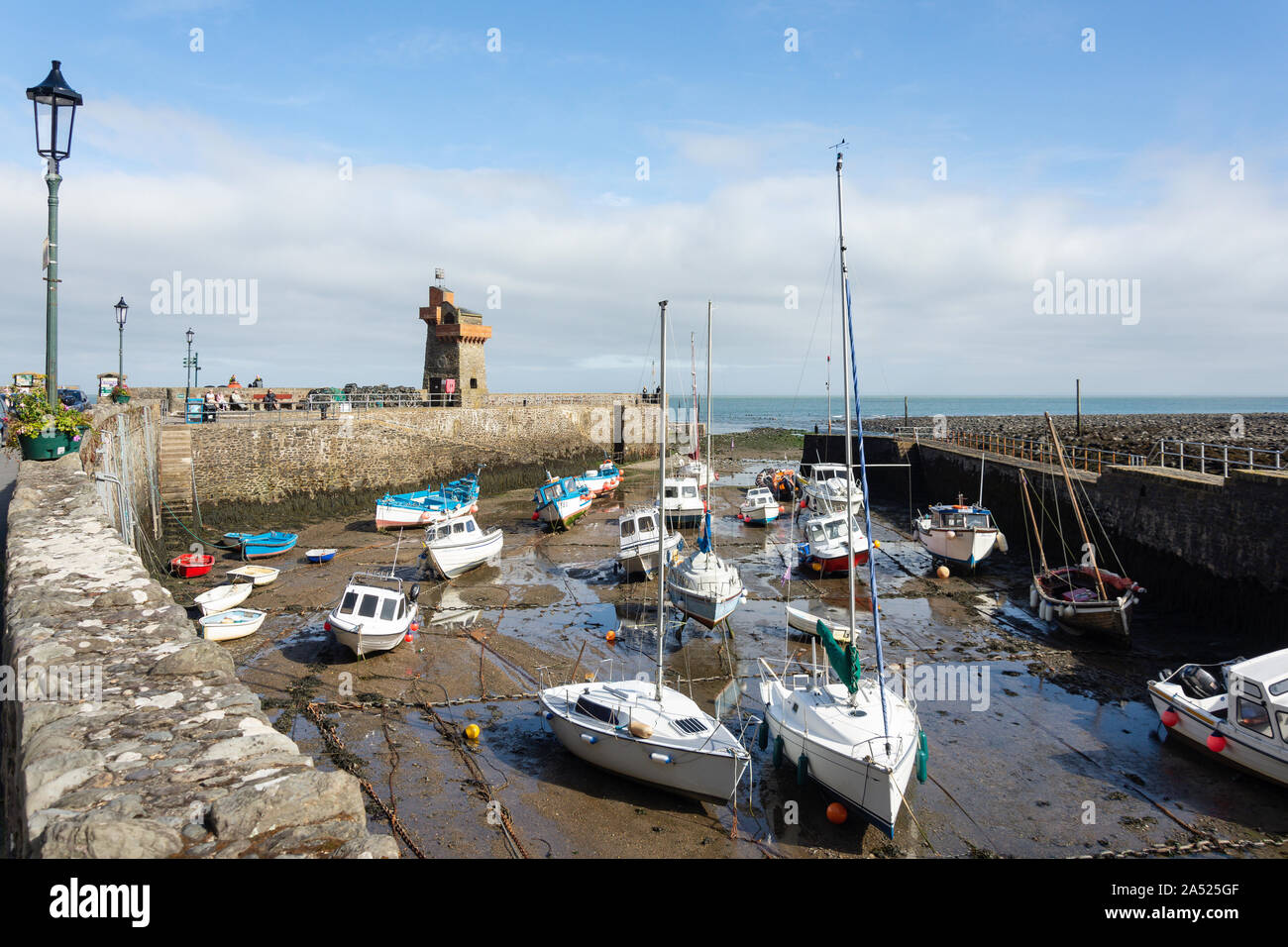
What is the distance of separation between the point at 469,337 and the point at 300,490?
50.6 feet

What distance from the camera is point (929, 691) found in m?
15.1

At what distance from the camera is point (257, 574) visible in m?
21.3

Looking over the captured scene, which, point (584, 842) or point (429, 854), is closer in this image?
point (429, 854)

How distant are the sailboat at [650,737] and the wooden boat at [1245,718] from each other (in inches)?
278

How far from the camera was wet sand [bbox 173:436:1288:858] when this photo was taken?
10258mm

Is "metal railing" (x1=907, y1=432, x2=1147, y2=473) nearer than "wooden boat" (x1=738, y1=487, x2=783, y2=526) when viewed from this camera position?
Yes

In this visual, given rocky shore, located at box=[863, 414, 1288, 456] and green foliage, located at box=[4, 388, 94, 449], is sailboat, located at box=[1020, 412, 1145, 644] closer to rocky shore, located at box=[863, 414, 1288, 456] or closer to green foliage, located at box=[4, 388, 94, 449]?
rocky shore, located at box=[863, 414, 1288, 456]

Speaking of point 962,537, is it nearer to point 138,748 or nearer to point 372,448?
point 138,748

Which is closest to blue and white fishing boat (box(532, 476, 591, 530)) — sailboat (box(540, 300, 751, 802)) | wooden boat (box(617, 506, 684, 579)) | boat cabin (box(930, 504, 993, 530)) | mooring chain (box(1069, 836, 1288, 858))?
wooden boat (box(617, 506, 684, 579))

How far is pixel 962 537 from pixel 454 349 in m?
31.7

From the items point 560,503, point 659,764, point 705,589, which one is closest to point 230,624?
point 705,589

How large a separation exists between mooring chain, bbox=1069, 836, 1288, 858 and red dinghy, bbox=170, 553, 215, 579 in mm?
21899
